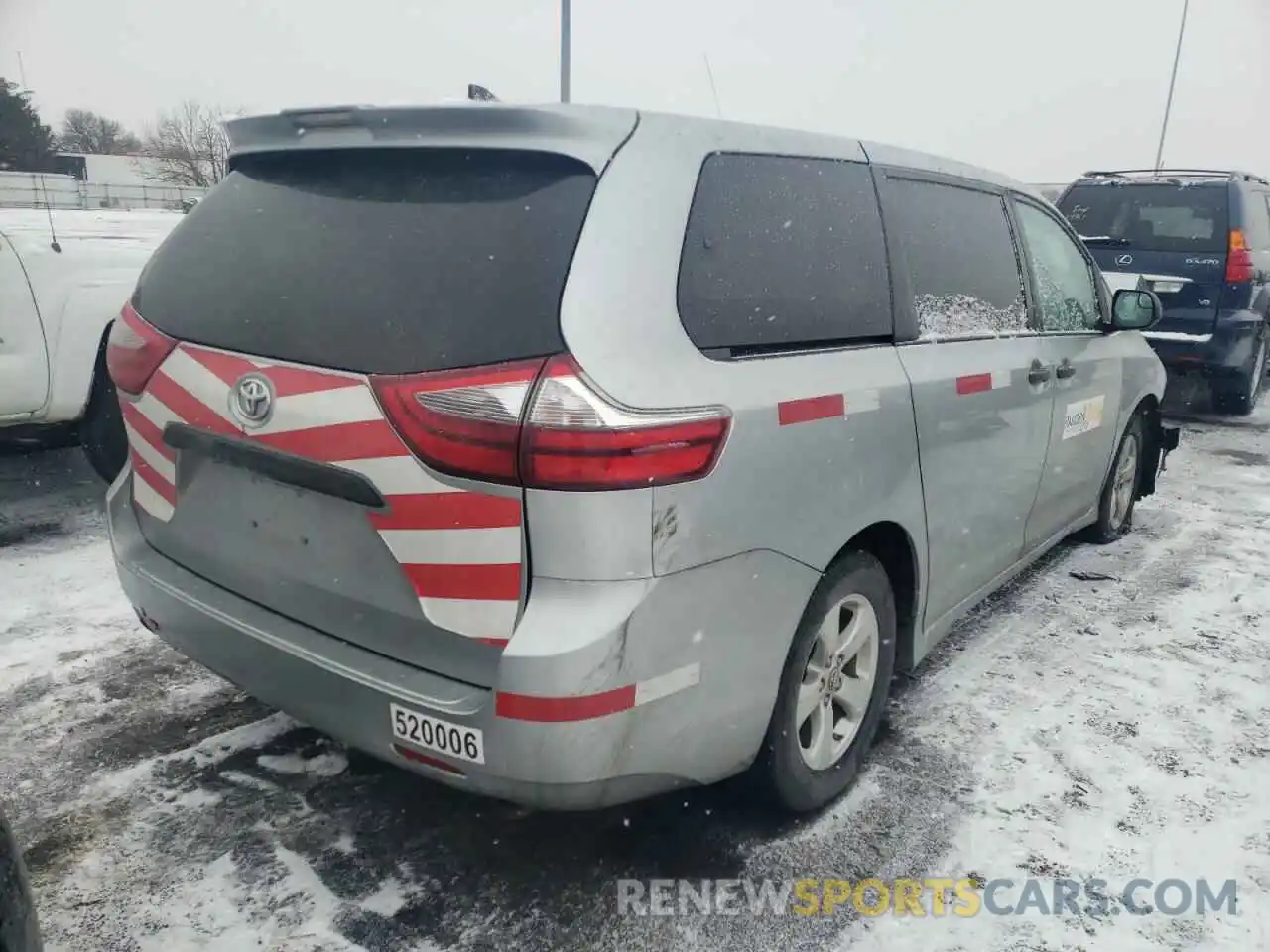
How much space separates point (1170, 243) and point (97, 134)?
6294 cm

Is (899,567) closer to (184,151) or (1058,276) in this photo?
(1058,276)

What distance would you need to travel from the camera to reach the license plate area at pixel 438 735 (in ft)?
6.25

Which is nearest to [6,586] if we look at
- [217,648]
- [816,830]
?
[217,648]

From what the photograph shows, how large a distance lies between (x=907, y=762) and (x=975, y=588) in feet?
2.36

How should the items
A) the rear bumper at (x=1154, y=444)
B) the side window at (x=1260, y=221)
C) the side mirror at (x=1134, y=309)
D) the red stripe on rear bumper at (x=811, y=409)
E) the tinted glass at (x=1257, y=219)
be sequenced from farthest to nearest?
1. the side window at (x=1260, y=221)
2. the tinted glass at (x=1257, y=219)
3. the rear bumper at (x=1154, y=444)
4. the side mirror at (x=1134, y=309)
5. the red stripe on rear bumper at (x=811, y=409)

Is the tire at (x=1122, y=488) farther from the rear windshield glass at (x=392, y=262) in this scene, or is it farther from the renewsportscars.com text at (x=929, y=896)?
the rear windshield glass at (x=392, y=262)

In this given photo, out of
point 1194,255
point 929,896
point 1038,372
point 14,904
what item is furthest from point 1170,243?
point 14,904

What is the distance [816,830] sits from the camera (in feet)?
8.56

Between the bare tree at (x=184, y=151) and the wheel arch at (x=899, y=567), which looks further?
the bare tree at (x=184, y=151)

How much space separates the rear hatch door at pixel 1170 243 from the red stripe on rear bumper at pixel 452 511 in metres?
7.28

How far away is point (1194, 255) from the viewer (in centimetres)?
792

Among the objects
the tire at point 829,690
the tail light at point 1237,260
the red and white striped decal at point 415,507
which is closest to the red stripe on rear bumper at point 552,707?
the red and white striped decal at point 415,507

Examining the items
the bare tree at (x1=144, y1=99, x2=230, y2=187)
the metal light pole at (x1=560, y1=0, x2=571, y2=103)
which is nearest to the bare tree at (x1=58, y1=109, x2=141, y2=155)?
the bare tree at (x1=144, y1=99, x2=230, y2=187)

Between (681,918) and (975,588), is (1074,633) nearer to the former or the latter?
(975,588)
